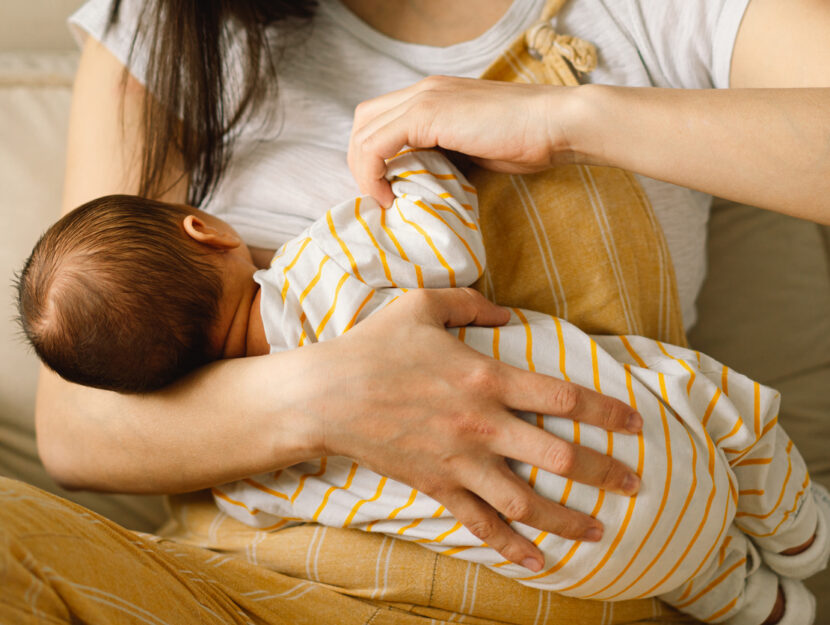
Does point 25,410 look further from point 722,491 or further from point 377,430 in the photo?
point 722,491

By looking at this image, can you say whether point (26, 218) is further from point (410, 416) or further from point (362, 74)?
point (410, 416)

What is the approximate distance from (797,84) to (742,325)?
2.01 feet

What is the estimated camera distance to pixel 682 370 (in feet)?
2.37

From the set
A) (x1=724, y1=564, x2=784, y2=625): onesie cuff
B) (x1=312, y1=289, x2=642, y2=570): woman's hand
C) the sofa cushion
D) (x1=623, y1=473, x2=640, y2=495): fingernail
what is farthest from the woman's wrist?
the sofa cushion

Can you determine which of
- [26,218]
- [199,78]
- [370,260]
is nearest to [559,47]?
[370,260]

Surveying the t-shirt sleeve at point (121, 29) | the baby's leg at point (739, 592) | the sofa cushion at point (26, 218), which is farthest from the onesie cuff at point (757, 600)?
the t-shirt sleeve at point (121, 29)

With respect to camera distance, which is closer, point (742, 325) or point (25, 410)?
point (25, 410)

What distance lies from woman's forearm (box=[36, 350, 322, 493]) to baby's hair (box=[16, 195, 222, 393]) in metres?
0.05

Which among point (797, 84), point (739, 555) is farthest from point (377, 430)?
point (797, 84)

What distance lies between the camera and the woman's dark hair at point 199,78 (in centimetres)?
91

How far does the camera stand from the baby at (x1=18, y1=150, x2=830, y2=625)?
0.68 m

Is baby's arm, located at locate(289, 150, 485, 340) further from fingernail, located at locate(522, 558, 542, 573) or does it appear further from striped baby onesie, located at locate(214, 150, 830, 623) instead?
fingernail, located at locate(522, 558, 542, 573)

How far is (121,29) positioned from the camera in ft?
3.17

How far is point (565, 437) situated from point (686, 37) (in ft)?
1.81
